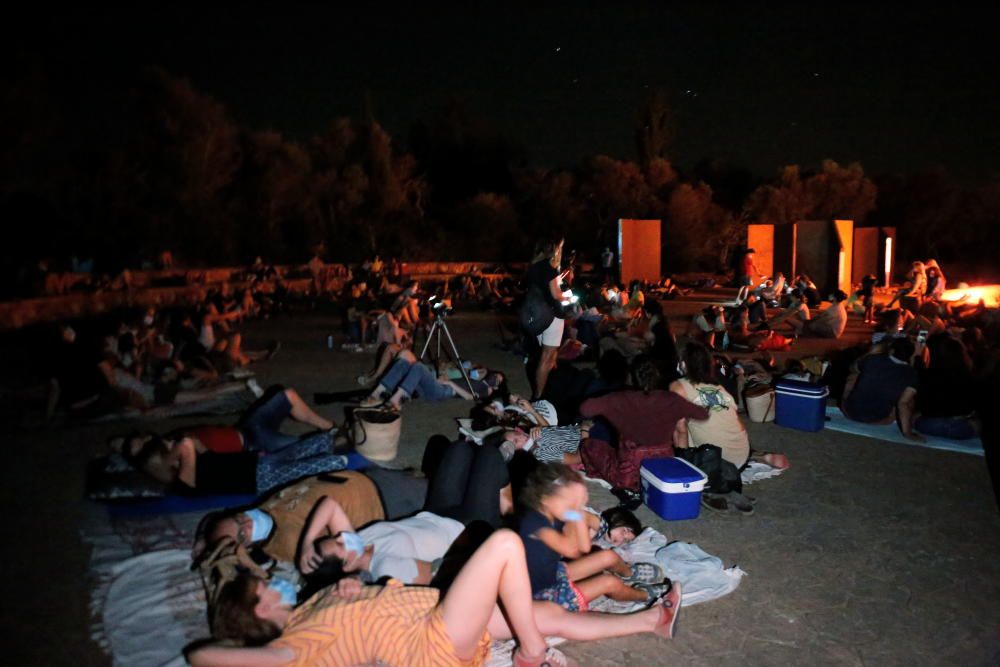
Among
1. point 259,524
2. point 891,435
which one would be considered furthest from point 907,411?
point 259,524

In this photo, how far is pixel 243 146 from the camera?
31.3 meters

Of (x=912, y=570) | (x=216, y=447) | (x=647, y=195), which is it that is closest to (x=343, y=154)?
(x=647, y=195)

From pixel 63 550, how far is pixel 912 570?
16.6ft

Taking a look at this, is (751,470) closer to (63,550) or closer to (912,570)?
(912,570)

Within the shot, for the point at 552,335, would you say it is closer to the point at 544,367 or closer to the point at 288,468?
the point at 544,367

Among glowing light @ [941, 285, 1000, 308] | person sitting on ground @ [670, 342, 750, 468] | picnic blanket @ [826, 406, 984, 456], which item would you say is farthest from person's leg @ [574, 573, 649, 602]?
glowing light @ [941, 285, 1000, 308]

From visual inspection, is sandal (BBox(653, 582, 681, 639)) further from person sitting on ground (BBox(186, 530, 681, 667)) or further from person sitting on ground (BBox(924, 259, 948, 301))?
person sitting on ground (BBox(924, 259, 948, 301))

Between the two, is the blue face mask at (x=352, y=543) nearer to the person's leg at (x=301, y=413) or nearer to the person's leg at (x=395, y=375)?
the person's leg at (x=301, y=413)

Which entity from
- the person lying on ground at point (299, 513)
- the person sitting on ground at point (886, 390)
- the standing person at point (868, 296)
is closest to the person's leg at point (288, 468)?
the person lying on ground at point (299, 513)

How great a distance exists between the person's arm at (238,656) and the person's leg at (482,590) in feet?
2.11

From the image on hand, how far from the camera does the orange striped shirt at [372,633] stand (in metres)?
2.82

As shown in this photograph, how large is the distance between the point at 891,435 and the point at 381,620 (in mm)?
5582

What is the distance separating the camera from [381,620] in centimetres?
289

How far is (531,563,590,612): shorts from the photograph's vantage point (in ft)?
11.5
